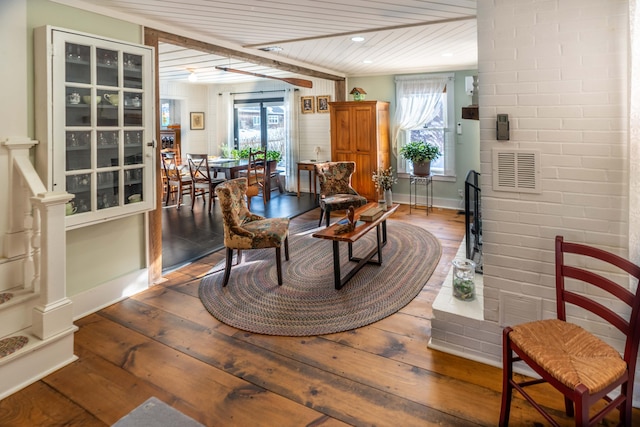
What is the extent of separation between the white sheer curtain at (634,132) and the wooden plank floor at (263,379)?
895 millimetres

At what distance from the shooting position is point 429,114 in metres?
6.66

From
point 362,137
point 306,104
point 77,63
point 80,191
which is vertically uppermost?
point 306,104

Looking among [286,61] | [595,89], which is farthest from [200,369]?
[286,61]

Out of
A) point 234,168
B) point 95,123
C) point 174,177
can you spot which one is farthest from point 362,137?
point 95,123

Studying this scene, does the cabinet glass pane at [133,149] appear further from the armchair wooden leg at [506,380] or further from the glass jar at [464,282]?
the armchair wooden leg at [506,380]

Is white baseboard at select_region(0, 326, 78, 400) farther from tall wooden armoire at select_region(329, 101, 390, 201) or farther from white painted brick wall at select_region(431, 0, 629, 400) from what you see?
tall wooden armoire at select_region(329, 101, 390, 201)

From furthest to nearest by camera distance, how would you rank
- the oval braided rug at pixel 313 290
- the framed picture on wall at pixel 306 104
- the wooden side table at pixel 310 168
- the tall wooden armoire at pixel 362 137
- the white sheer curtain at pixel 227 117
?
the white sheer curtain at pixel 227 117 → the framed picture on wall at pixel 306 104 → the wooden side table at pixel 310 168 → the tall wooden armoire at pixel 362 137 → the oval braided rug at pixel 313 290

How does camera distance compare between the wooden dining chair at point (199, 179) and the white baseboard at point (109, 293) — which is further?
the wooden dining chair at point (199, 179)

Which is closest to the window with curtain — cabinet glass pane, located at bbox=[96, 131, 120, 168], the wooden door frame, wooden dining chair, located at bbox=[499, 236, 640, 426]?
the wooden door frame

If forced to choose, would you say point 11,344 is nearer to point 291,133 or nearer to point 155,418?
point 155,418

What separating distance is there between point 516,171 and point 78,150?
2.94 metres

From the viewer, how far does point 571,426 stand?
1.79 meters

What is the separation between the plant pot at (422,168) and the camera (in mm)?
6410

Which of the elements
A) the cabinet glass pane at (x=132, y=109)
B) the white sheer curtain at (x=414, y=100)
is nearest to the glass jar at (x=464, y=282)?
the cabinet glass pane at (x=132, y=109)
